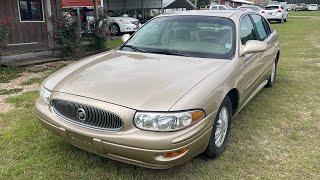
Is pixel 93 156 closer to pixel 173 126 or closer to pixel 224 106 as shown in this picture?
pixel 173 126

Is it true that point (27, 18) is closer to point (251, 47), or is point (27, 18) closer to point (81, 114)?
point (251, 47)

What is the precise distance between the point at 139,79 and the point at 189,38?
1268 mm

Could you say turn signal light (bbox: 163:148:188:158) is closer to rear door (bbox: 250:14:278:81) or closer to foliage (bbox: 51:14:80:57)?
rear door (bbox: 250:14:278:81)

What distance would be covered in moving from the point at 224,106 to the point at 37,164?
2067 mm

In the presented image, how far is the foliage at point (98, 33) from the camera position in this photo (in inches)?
427

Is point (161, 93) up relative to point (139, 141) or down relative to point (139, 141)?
up

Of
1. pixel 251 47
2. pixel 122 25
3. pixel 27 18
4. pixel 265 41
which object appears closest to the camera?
pixel 251 47

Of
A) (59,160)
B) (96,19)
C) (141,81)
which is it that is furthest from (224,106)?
(96,19)

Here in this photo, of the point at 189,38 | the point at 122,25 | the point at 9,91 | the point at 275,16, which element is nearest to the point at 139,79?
the point at 189,38

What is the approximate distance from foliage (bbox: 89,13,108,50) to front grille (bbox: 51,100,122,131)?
26.0 feet

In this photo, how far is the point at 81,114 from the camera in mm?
3043

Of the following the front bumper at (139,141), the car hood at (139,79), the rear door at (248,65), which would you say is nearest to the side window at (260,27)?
the rear door at (248,65)

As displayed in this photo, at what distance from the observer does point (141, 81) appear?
322 centimetres

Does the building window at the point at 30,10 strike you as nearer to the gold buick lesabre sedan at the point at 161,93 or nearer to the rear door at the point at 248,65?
the gold buick lesabre sedan at the point at 161,93
